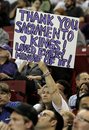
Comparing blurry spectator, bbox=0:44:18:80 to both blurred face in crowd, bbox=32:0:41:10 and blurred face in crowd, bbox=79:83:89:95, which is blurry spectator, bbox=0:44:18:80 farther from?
blurred face in crowd, bbox=32:0:41:10

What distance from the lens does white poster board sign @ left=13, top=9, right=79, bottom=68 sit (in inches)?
510

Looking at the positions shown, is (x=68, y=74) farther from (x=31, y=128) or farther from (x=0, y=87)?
(x=31, y=128)

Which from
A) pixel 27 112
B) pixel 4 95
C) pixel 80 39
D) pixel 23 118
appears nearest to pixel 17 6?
pixel 80 39

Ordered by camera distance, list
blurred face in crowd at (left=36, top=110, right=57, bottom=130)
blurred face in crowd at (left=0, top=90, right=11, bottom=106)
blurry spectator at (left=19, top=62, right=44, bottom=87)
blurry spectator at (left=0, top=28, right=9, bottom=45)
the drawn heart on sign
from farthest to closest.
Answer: blurry spectator at (left=0, top=28, right=9, bottom=45) < the drawn heart on sign < blurry spectator at (left=19, top=62, right=44, bottom=87) < blurred face in crowd at (left=0, top=90, right=11, bottom=106) < blurred face in crowd at (left=36, top=110, right=57, bottom=130)

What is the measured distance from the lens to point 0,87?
1042cm

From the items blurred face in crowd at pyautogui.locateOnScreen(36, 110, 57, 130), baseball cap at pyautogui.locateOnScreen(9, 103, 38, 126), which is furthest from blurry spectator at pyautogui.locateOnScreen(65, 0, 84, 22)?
baseball cap at pyautogui.locateOnScreen(9, 103, 38, 126)

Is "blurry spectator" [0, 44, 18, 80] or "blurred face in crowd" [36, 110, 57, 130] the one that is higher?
"blurred face in crowd" [36, 110, 57, 130]

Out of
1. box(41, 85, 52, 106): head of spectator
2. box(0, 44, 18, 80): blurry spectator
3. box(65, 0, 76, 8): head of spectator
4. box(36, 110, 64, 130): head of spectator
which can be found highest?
box(36, 110, 64, 130): head of spectator

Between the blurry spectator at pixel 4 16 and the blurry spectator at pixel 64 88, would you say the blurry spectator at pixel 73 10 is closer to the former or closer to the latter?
the blurry spectator at pixel 4 16

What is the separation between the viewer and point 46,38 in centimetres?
1316

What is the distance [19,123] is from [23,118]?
2.8 inches

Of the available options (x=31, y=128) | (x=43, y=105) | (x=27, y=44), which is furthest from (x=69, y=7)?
(x=31, y=128)

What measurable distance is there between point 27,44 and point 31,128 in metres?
5.72

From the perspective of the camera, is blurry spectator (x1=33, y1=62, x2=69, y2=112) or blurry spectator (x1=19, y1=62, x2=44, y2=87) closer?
blurry spectator (x1=33, y1=62, x2=69, y2=112)
